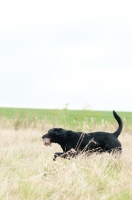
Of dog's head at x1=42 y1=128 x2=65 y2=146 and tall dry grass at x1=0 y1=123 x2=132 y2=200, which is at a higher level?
dog's head at x1=42 y1=128 x2=65 y2=146

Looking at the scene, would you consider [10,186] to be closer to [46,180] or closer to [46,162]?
[46,180]

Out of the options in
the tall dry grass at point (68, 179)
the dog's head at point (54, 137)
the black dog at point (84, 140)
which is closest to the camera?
the tall dry grass at point (68, 179)

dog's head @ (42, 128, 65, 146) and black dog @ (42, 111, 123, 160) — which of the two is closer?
black dog @ (42, 111, 123, 160)

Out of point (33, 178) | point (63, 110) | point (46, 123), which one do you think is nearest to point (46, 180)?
point (33, 178)

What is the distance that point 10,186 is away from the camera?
5762mm

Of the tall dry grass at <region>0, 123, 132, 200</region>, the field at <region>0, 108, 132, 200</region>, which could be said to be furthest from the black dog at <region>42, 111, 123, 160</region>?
the tall dry grass at <region>0, 123, 132, 200</region>

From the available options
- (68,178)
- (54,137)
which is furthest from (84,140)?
(68,178)

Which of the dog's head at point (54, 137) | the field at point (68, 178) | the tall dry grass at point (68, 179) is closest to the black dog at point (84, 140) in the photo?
the dog's head at point (54, 137)

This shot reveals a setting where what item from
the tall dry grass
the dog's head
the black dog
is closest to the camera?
the tall dry grass

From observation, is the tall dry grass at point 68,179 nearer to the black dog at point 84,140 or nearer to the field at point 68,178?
the field at point 68,178

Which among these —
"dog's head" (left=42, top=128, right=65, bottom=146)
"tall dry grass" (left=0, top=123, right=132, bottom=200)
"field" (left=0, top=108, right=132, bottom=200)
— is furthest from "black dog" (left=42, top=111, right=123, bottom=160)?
"tall dry grass" (left=0, top=123, right=132, bottom=200)

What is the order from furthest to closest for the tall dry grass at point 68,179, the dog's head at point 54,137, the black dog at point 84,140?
the dog's head at point 54,137
the black dog at point 84,140
the tall dry grass at point 68,179

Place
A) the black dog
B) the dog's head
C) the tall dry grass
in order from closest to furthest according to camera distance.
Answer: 1. the tall dry grass
2. the black dog
3. the dog's head

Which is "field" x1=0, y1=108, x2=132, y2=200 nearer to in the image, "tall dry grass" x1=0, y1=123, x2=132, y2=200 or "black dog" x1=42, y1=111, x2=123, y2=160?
"tall dry grass" x1=0, y1=123, x2=132, y2=200
